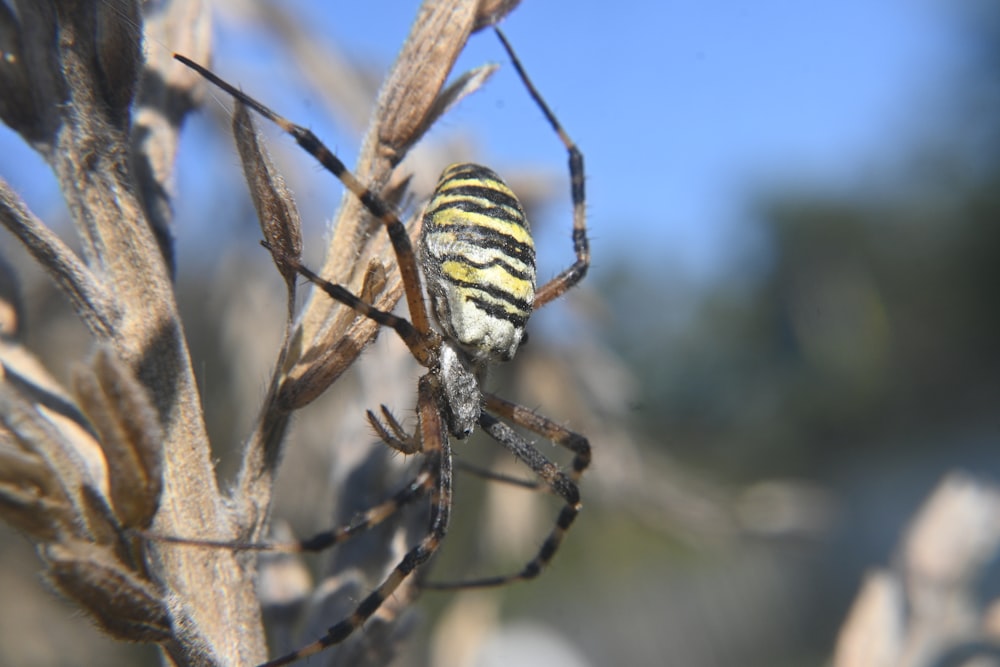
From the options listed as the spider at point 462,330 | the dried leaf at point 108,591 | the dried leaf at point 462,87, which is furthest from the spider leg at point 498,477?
the dried leaf at point 108,591

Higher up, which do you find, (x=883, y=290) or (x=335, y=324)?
(x=883, y=290)

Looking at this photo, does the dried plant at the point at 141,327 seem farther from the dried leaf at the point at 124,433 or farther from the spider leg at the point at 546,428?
the spider leg at the point at 546,428

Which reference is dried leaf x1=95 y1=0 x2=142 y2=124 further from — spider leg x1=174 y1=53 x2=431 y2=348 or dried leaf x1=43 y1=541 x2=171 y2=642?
dried leaf x1=43 y1=541 x2=171 y2=642

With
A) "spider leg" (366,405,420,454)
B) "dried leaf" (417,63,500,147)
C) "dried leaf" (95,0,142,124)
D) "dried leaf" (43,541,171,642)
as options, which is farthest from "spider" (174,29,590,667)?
"dried leaf" (43,541,171,642)

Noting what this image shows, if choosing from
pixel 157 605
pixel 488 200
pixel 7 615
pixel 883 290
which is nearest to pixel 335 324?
Answer: pixel 157 605

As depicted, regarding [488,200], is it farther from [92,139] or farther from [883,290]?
[883,290]

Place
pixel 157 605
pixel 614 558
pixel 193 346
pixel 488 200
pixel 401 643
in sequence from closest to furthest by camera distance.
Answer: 1. pixel 157 605
2. pixel 401 643
3. pixel 488 200
4. pixel 193 346
5. pixel 614 558

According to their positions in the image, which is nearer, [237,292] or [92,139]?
[92,139]

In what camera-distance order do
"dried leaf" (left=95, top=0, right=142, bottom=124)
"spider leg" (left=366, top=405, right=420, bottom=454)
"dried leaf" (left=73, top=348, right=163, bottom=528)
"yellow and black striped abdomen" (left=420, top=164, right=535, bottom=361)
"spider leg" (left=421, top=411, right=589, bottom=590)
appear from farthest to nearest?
"spider leg" (left=421, top=411, right=589, bottom=590) → "yellow and black striped abdomen" (left=420, top=164, right=535, bottom=361) → "spider leg" (left=366, top=405, right=420, bottom=454) → "dried leaf" (left=95, top=0, right=142, bottom=124) → "dried leaf" (left=73, top=348, right=163, bottom=528)
